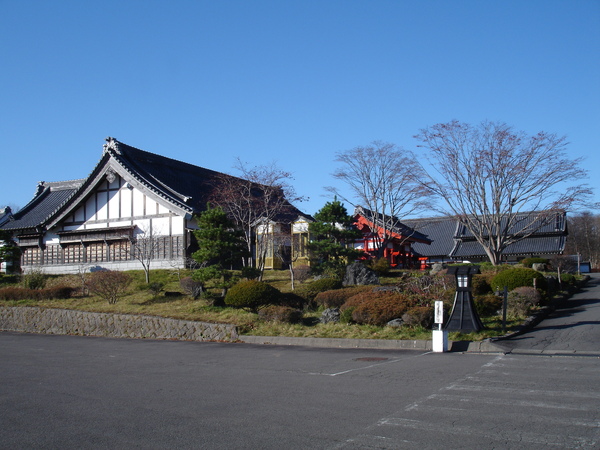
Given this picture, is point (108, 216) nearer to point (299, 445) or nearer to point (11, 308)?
point (11, 308)

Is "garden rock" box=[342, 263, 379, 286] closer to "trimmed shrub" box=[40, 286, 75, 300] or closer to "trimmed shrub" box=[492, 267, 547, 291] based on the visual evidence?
"trimmed shrub" box=[492, 267, 547, 291]

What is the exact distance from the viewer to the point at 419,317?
14781mm

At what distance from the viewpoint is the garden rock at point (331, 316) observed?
16.6 metres

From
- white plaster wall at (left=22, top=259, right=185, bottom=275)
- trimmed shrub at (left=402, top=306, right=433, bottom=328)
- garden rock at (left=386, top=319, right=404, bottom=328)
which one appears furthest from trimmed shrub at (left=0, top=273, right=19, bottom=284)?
trimmed shrub at (left=402, top=306, right=433, bottom=328)

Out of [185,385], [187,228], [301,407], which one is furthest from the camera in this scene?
[187,228]

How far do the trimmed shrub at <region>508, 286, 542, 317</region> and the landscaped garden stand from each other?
3cm

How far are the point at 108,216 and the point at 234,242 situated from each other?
1209 centimetres

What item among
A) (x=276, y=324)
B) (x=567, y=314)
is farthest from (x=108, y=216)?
(x=567, y=314)

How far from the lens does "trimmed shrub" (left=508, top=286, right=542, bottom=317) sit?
53.8ft

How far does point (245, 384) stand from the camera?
29.2ft

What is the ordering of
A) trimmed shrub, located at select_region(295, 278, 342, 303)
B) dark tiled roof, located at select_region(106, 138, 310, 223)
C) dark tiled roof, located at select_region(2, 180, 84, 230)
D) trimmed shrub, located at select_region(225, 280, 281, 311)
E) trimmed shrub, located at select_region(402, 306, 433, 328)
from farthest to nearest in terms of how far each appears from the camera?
dark tiled roof, located at select_region(2, 180, 84, 230) < dark tiled roof, located at select_region(106, 138, 310, 223) < trimmed shrub, located at select_region(295, 278, 342, 303) < trimmed shrub, located at select_region(225, 280, 281, 311) < trimmed shrub, located at select_region(402, 306, 433, 328)

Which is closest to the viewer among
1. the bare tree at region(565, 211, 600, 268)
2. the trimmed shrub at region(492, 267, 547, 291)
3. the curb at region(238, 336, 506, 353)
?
the curb at region(238, 336, 506, 353)

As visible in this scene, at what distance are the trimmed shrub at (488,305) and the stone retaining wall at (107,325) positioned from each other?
745cm

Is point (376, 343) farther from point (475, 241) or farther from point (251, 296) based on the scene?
point (475, 241)
